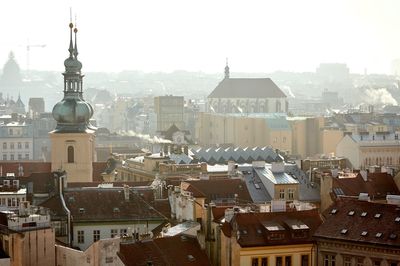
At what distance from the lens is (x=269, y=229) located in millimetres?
70375

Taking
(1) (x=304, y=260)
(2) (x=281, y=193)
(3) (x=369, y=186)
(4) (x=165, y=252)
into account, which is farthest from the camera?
(2) (x=281, y=193)

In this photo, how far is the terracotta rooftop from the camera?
229 ft

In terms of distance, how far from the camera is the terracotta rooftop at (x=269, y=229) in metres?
69.9

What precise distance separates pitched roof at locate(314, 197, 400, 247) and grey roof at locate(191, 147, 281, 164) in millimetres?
48549

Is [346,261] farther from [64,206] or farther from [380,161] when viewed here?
[380,161]

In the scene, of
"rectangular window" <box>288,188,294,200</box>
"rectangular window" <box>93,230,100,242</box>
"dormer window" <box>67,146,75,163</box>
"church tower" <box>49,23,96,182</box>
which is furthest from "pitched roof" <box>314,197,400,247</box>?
"dormer window" <box>67,146,75,163</box>

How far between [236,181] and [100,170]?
1129 inches

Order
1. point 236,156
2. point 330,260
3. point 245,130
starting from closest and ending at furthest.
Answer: point 330,260 < point 236,156 < point 245,130

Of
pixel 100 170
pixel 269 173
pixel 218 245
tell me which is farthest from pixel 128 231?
pixel 100 170

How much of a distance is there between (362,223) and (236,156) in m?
54.7

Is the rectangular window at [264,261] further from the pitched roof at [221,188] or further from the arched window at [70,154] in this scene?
the arched window at [70,154]

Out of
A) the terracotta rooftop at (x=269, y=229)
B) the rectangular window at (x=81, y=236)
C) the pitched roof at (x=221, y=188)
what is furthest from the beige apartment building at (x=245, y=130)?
the terracotta rooftop at (x=269, y=229)

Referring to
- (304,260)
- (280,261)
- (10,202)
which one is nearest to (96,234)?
(10,202)

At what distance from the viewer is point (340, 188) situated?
88500 millimetres
